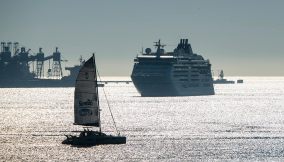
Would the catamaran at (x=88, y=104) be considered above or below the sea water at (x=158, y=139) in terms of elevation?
above

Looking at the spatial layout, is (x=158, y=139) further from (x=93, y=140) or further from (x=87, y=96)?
(x=87, y=96)

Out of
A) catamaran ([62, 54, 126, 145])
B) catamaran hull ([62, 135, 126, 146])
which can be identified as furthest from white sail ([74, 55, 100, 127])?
catamaran hull ([62, 135, 126, 146])

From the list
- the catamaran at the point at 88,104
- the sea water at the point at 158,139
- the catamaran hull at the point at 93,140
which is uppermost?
the catamaran at the point at 88,104

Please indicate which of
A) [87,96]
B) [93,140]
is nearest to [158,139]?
[93,140]

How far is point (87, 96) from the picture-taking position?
324 feet

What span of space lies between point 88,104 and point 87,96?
3.52 feet

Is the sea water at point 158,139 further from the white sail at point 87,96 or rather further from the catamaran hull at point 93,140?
the white sail at point 87,96

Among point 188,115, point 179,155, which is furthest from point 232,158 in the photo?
point 188,115

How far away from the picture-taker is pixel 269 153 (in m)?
99.4

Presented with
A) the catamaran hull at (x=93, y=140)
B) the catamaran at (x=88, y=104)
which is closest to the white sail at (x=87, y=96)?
the catamaran at (x=88, y=104)

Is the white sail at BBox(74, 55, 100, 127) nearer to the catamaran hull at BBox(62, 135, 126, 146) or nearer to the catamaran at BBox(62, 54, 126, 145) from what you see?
the catamaran at BBox(62, 54, 126, 145)

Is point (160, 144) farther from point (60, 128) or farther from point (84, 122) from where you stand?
point (60, 128)

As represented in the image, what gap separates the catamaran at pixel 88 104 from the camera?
9781 cm

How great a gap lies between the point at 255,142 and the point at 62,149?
27097 mm
